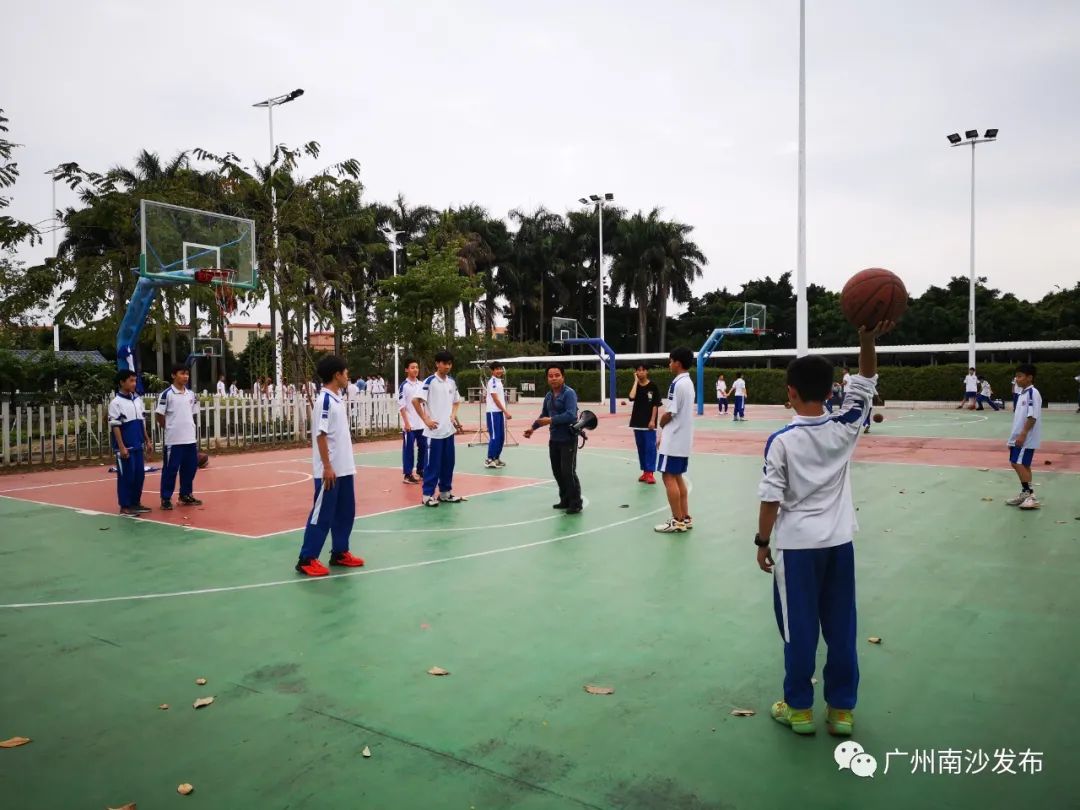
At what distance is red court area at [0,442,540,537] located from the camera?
875 cm

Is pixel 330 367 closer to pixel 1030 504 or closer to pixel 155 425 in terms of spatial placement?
pixel 1030 504

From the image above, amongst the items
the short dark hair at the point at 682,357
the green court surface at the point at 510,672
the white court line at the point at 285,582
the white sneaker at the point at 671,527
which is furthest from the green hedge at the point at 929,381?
the green court surface at the point at 510,672

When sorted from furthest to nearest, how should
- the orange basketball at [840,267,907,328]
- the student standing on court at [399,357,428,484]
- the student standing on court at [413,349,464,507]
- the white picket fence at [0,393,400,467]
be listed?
the white picket fence at [0,393,400,467], the student standing on court at [399,357,428,484], the student standing on court at [413,349,464,507], the orange basketball at [840,267,907,328]

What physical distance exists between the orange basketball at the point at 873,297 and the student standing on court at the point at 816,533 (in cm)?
28

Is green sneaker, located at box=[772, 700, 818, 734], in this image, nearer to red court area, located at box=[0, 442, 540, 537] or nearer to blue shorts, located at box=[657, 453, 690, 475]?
blue shorts, located at box=[657, 453, 690, 475]

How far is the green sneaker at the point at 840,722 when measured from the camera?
3.48 meters

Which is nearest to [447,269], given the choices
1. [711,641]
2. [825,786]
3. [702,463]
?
[702,463]

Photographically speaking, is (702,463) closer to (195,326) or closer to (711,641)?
(711,641)

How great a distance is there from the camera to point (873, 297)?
380 centimetres

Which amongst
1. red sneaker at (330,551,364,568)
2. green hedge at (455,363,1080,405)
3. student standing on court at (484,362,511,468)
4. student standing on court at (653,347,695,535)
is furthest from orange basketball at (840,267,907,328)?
green hedge at (455,363,1080,405)

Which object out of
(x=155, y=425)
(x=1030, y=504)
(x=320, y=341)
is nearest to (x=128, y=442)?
(x=155, y=425)

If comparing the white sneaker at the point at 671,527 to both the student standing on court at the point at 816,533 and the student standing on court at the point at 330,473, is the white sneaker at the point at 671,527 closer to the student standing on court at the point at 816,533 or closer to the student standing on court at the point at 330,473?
the student standing on court at the point at 330,473

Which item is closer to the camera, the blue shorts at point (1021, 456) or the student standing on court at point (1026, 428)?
the student standing on court at point (1026, 428)

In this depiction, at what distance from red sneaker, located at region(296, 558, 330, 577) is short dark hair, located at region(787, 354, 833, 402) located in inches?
166
